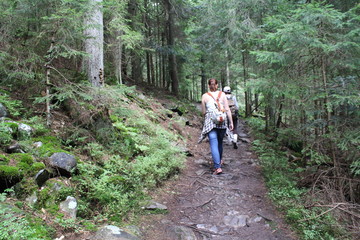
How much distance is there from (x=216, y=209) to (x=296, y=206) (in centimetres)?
149

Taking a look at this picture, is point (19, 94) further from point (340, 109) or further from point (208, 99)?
point (340, 109)

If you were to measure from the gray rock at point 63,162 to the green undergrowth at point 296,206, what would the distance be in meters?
3.92

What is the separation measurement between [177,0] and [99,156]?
14242mm

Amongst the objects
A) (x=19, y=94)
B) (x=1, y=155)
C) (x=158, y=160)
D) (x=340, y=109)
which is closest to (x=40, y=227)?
(x=1, y=155)

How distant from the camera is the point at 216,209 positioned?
4.48 meters

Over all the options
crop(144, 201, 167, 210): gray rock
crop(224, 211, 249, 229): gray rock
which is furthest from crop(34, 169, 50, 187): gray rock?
crop(224, 211, 249, 229): gray rock

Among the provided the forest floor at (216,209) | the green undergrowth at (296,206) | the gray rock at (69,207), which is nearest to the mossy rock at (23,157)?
the gray rock at (69,207)

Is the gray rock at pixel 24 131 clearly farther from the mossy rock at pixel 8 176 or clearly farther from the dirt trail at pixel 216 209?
the dirt trail at pixel 216 209

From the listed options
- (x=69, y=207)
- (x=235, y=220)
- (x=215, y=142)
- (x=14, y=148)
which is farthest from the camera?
(x=215, y=142)

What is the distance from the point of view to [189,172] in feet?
21.2

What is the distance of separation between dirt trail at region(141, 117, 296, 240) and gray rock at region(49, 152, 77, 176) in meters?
1.57

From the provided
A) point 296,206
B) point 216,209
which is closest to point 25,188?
point 216,209

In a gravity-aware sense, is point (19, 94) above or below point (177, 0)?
below

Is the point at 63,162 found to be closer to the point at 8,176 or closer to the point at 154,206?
the point at 8,176
